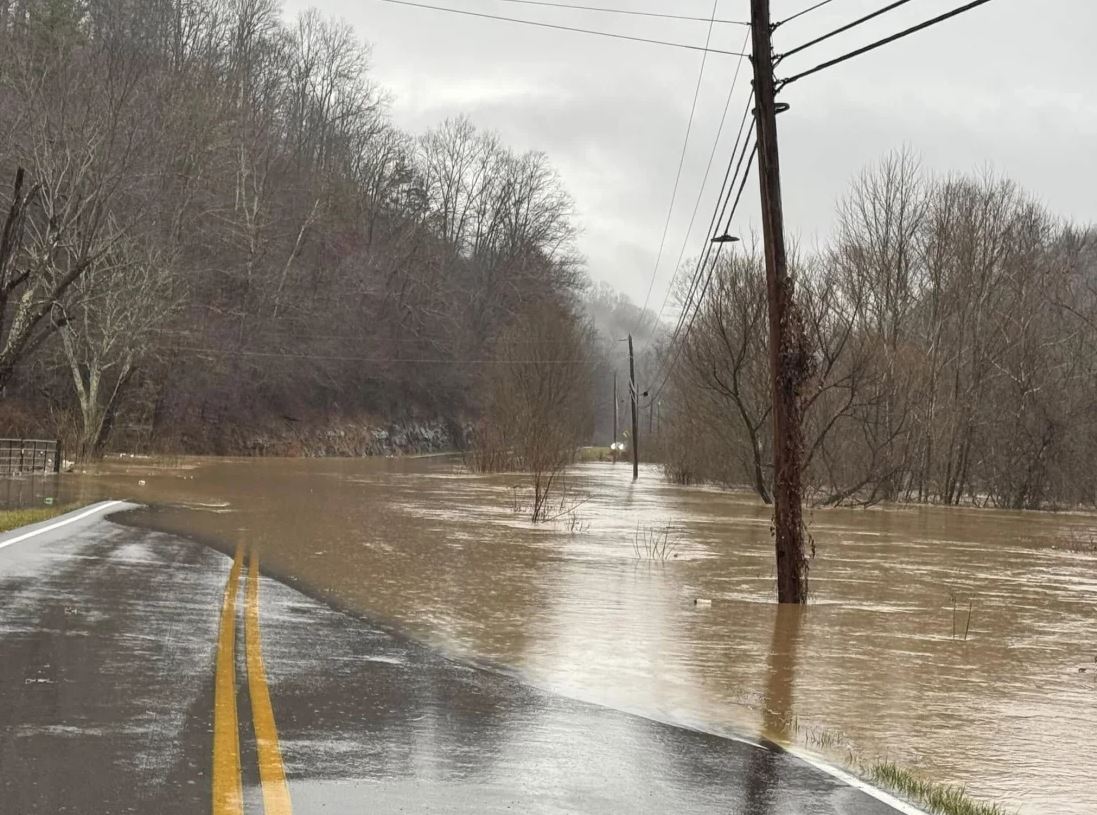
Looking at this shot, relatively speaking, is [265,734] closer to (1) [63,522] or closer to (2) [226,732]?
(2) [226,732]

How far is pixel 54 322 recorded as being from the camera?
111 feet

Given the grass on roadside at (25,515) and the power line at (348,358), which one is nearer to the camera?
the grass on roadside at (25,515)

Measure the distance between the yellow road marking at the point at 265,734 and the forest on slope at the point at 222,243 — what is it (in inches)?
856

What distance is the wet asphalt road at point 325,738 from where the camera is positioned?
219 inches

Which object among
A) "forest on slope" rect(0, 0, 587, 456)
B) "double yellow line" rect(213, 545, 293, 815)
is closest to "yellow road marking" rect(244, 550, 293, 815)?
"double yellow line" rect(213, 545, 293, 815)

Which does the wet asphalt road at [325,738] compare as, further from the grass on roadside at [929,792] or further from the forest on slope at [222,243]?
the forest on slope at [222,243]

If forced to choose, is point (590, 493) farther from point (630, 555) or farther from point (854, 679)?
point (854, 679)

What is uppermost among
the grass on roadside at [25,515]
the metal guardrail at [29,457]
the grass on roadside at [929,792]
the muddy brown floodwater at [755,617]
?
the metal guardrail at [29,457]

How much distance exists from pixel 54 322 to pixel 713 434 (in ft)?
86.3

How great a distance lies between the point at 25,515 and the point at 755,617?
1243 cm

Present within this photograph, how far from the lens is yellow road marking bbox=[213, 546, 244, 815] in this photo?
17.6ft

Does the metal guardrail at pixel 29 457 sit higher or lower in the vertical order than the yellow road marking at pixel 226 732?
higher

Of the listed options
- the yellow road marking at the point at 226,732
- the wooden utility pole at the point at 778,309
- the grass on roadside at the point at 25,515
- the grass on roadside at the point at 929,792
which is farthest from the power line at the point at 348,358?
the grass on roadside at the point at 929,792

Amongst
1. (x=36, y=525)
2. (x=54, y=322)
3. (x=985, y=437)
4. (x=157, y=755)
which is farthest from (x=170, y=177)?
(x=157, y=755)
